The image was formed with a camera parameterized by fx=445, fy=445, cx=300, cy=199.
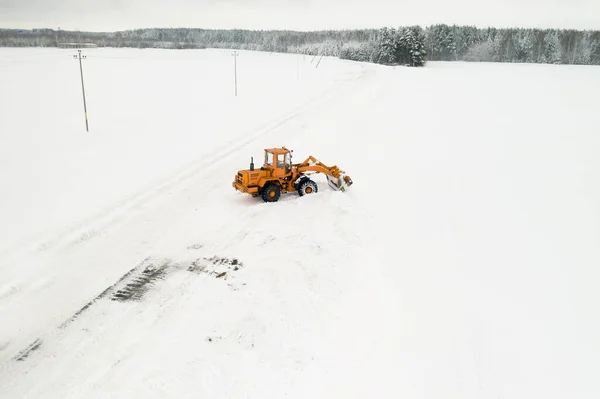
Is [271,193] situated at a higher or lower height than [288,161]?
lower

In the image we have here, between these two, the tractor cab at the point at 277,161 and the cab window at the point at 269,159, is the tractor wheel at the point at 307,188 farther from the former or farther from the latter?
the cab window at the point at 269,159

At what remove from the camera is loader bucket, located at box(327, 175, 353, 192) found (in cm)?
1788

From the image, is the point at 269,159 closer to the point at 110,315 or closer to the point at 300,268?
the point at 300,268

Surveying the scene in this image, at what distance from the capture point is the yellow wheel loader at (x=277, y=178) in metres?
16.7

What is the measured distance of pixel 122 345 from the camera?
910cm

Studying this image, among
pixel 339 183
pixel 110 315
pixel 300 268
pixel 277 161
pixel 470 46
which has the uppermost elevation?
pixel 470 46

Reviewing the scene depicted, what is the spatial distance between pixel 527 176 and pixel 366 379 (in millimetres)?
17328

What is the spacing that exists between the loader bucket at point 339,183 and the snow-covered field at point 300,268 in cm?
55

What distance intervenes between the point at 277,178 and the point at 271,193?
25.3 inches

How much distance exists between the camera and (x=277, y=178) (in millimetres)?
17078

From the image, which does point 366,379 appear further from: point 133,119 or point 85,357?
point 133,119

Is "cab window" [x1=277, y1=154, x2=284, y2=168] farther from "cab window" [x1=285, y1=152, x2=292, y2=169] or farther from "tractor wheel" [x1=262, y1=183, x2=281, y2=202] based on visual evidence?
"tractor wheel" [x1=262, y1=183, x2=281, y2=202]

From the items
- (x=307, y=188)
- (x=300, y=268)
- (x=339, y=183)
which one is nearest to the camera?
(x=300, y=268)

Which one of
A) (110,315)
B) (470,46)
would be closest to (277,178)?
(110,315)
